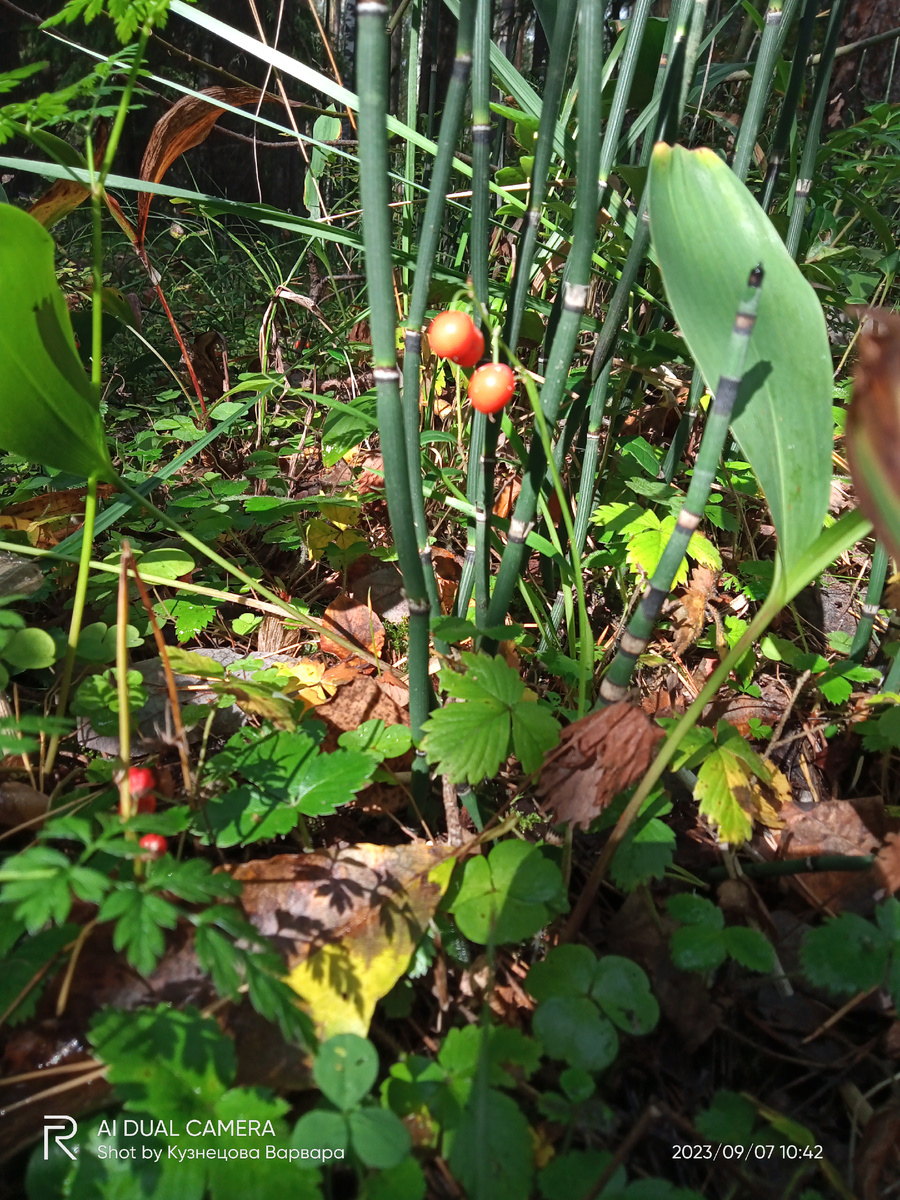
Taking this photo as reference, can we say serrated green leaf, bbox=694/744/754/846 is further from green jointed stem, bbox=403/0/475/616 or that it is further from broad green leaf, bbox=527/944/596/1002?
green jointed stem, bbox=403/0/475/616

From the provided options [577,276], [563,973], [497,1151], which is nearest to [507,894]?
[563,973]

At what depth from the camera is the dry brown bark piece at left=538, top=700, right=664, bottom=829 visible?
2.15 feet

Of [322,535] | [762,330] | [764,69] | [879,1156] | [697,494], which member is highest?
[764,69]

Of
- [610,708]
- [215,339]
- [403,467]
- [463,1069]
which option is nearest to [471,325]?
[403,467]

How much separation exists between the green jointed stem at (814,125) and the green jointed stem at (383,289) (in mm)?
735

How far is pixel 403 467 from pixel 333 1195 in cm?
59

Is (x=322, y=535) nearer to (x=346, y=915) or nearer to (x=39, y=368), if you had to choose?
(x=39, y=368)

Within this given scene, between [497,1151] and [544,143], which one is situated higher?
[544,143]

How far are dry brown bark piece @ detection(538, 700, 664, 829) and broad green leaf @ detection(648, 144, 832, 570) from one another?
0.19 meters

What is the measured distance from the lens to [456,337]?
2.18 ft

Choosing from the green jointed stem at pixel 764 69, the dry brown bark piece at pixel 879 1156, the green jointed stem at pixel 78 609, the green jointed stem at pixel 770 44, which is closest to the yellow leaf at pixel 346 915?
the green jointed stem at pixel 78 609

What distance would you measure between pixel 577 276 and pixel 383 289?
0.21 metres

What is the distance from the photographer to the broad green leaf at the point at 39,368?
64 centimetres

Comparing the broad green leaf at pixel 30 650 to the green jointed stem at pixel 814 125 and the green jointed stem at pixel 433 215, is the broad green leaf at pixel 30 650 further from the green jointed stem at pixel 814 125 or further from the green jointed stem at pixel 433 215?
the green jointed stem at pixel 814 125
